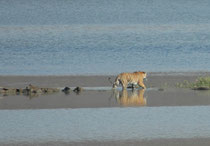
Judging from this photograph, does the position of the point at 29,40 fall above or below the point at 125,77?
above

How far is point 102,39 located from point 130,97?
21272 millimetres

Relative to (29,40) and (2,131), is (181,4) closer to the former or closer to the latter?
(29,40)

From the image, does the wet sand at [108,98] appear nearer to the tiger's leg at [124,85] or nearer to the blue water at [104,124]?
the tiger's leg at [124,85]

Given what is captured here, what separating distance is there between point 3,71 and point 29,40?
13251 millimetres

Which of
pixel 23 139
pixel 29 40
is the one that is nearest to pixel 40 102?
pixel 23 139

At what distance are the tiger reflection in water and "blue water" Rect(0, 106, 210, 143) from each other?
78 centimetres

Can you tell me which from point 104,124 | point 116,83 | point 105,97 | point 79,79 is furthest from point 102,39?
point 104,124

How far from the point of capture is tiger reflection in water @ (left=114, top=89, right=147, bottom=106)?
1706 cm

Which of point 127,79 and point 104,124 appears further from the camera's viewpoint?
point 127,79

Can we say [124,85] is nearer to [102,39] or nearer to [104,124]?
[104,124]

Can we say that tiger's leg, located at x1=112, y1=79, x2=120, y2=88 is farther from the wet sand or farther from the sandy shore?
the sandy shore

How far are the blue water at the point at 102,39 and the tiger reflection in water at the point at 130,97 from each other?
5826mm

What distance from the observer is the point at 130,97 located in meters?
18.0

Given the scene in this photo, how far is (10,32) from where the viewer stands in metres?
45.6
